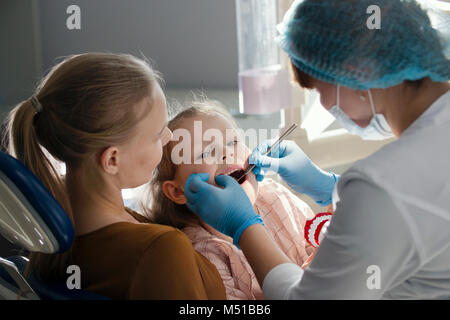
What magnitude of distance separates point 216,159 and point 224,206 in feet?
1.08

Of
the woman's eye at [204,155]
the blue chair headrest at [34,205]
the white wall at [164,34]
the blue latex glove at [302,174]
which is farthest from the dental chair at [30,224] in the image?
the white wall at [164,34]

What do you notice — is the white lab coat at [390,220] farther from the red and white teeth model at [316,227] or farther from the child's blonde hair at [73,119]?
the child's blonde hair at [73,119]

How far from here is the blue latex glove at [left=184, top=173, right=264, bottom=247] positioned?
1191 millimetres

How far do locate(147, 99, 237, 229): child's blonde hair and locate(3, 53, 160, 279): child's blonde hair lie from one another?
0.44 metres

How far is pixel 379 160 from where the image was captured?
0.91m

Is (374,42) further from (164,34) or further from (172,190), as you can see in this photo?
(164,34)

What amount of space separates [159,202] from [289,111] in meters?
1.15

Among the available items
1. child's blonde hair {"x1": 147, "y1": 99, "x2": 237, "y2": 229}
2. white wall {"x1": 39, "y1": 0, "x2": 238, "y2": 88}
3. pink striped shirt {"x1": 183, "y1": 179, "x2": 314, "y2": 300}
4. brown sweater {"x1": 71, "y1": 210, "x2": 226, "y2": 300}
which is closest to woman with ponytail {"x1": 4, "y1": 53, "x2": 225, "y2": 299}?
brown sweater {"x1": 71, "y1": 210, "x2": 226, "y2": 300}

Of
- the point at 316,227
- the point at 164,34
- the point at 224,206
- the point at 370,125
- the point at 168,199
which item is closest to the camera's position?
the point at 370,125

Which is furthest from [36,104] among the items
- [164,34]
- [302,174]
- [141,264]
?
[164,34]

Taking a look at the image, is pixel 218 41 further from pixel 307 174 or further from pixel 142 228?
pixel 142 228

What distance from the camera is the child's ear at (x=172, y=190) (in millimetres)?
1576

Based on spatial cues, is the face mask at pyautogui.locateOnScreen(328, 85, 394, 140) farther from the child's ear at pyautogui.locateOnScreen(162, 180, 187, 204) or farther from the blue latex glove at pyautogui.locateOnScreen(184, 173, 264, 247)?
the child's ear at pyautogui.locateOnScreen(162, 180, 187, 204)

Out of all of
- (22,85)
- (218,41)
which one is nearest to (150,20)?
(218,41)
